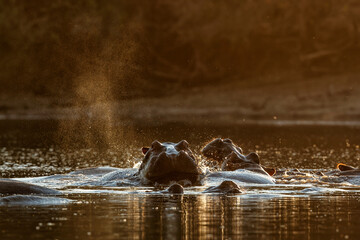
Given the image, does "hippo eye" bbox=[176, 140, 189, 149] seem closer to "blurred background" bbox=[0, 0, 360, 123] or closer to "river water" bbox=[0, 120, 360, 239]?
"river water" bbox=[0, 120, 360, 239]

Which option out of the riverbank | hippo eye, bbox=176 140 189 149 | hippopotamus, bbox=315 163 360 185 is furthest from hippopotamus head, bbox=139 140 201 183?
the riverbank

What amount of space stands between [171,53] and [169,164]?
5115 centimetres

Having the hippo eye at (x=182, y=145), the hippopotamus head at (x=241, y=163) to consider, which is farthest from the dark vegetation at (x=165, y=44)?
the hippo eye at (x=182, y=145)

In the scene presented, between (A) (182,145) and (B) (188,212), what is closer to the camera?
(B) (188,212)

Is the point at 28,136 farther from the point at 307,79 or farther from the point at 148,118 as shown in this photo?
the point at 307,79

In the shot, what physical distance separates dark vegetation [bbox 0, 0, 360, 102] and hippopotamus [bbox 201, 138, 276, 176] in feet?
136

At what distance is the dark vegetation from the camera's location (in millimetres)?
63531

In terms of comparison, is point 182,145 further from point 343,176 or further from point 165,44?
point 165,44

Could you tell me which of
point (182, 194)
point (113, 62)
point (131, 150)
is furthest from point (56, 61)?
point (182, 194)

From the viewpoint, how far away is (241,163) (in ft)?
63.3

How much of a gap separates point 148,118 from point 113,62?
272 inches

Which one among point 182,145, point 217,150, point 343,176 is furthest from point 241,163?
point 182,145

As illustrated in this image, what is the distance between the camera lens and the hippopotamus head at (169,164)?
1678 centimetres

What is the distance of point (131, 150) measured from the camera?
31750mm
